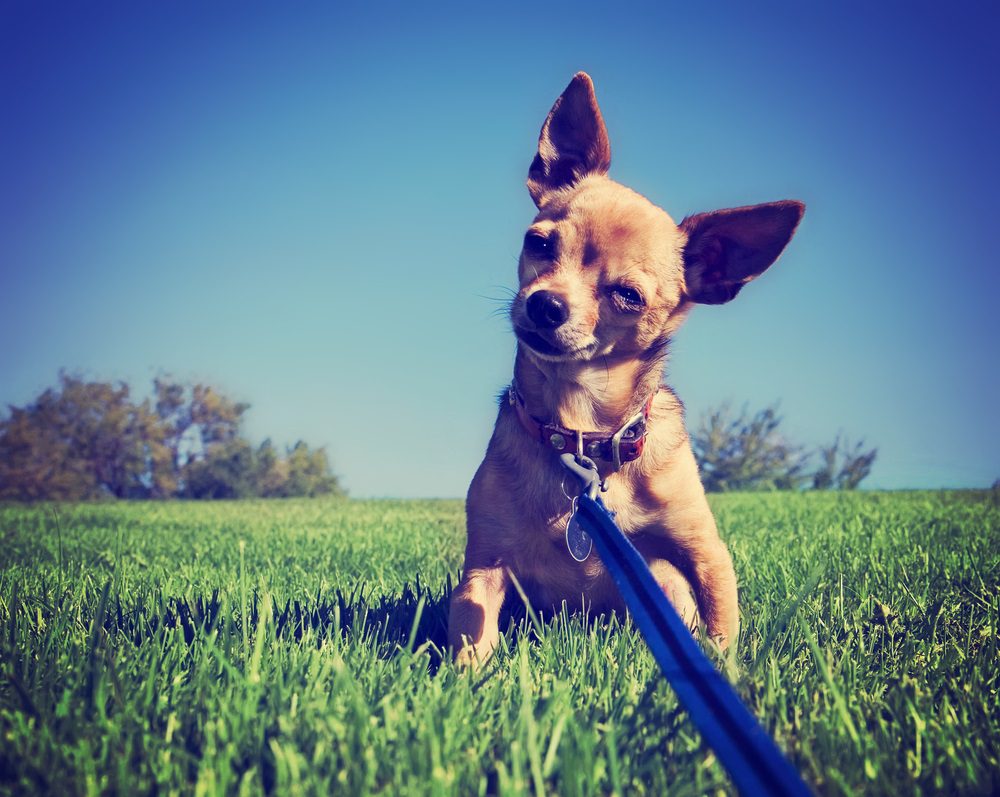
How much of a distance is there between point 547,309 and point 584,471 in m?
0.61

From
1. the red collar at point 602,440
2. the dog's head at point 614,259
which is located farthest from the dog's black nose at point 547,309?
the red collar at point 602,440

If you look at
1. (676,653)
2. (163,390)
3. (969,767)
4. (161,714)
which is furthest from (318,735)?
(163,390)

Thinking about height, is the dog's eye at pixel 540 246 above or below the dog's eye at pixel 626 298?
above

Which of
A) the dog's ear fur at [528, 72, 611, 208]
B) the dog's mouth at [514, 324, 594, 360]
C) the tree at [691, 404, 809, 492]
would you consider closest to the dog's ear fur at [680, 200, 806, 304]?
the dog's ear fur at [528, 72, 611, 208]

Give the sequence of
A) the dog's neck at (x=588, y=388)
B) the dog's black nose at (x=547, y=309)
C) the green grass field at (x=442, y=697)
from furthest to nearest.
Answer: the dog's neck at (x=588, y=388), the dog's black nose at (x=547, y=309), the green grass field at (x=442, y=697)

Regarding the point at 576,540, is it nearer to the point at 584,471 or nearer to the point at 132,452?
the point at 584,471

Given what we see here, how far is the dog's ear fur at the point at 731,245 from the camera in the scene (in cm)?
276

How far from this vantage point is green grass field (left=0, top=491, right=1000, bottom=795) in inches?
54.6

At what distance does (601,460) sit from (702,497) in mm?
471

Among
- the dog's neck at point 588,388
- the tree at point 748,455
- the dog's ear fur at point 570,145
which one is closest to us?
the dog's neck at point 588,388

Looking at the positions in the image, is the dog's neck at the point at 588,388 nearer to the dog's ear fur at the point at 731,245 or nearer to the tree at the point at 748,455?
the dog's ear fur at the point at 731,245

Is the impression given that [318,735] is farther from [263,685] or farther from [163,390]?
[163,390]

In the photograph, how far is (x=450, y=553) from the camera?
525 centimetres

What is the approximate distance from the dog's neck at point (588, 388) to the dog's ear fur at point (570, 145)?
3.24 ft
